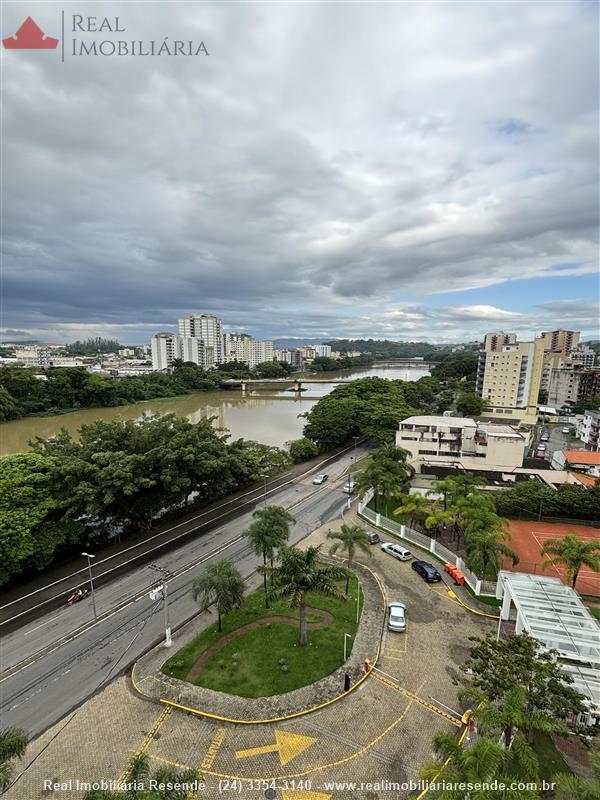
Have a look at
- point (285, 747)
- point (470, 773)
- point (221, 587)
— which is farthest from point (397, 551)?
point (470, 773)

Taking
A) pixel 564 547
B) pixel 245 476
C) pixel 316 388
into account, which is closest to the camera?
pixel 564 547

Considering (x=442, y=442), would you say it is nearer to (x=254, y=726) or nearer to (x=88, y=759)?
(x=254, y=726)

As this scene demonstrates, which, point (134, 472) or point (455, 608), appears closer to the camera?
point (455, 608)

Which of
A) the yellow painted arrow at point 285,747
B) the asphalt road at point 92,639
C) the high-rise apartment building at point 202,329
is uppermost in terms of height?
the high-rise apartment building at point 202,329

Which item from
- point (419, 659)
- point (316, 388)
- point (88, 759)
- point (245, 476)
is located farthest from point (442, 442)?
point (316, 388)

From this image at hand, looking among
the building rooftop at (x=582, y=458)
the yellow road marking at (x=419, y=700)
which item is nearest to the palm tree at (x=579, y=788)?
the yellow road marking at (x=419, y=700)

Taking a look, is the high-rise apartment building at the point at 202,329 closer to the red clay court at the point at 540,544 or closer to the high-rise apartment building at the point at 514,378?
the high-rise apartment building at the point at 514,378

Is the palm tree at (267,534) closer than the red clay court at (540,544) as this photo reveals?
Yes
